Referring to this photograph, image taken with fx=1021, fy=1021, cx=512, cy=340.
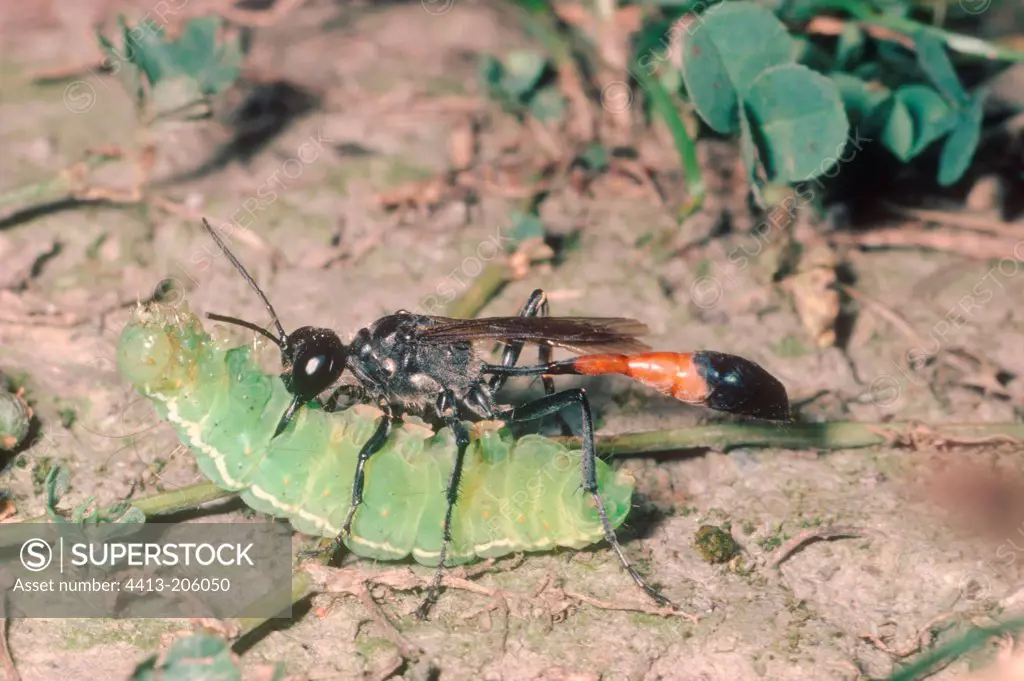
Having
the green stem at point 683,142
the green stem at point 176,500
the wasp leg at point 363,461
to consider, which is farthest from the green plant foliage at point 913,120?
the green stem at point 176,500

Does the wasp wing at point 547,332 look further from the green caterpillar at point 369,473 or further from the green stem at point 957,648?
the green stem at point 957,648

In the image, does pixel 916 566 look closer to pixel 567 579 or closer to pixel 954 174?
pixel 567 579

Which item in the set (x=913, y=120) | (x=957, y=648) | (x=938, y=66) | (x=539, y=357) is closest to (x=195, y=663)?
(x=539, y=357)

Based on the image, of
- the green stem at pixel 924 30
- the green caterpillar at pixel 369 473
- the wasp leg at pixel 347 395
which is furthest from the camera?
the green stem at pixel 924 30

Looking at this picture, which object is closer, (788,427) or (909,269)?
(788,427)

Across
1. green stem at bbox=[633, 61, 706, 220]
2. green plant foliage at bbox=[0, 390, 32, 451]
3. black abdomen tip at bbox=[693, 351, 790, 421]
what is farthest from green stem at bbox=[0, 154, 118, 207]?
black abdomen tip at bbox=[693, 351, 790, 421]

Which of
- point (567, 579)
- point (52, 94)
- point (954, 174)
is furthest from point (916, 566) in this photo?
point (52, 94)
